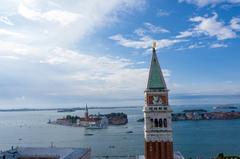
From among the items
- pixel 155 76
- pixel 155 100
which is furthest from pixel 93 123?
pixel 155 100

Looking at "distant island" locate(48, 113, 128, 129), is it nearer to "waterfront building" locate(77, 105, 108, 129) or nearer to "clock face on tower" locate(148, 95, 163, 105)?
"waterfront building" locate(77, 105, 108, 129)

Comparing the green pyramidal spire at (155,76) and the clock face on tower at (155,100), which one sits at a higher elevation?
the green pyramidal spire at (155,76)

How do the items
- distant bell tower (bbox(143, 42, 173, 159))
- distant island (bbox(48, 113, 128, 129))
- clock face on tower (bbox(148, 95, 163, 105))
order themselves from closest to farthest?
distant bell tower (bbox(143, 42, 173, 159)), clock face on tower (bbox(148, 95, 163, 105)), distant island (bbox(48, 113, 128, 129))

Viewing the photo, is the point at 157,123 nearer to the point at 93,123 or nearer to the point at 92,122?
the point at 93,123

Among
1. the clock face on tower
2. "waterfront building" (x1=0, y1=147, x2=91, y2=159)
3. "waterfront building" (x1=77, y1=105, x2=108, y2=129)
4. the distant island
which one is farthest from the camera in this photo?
the distant island

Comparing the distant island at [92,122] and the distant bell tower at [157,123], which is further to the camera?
the distant island at [92,122]

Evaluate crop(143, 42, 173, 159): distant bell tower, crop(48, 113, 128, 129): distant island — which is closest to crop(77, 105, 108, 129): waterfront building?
crop(48, 113, 128, 129): distant island

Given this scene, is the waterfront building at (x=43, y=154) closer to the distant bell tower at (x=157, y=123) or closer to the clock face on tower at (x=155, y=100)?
the distant bell tower at (x=157, y=123)

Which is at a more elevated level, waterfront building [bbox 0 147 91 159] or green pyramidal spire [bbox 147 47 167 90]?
green pyramidal spire [bbox 147 47 167 90]

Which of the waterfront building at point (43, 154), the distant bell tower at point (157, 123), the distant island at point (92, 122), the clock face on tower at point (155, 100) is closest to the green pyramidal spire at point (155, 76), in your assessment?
the distant bell tower at point (157, 123)

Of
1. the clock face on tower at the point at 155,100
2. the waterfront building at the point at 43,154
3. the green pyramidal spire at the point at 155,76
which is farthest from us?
the waterfront building at the point at 43,154
